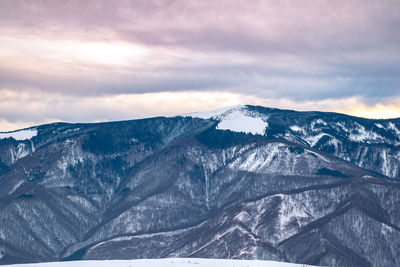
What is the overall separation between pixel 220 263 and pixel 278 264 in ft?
19.1

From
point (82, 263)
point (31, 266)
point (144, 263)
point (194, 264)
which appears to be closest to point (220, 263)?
point (194, 264)

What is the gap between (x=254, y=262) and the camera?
71.7m

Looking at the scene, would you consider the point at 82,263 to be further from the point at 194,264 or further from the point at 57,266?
the point at 194,264

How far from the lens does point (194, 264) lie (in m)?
69.5

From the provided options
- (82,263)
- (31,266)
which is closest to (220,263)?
(82,263)

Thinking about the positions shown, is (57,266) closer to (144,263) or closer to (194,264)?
(144,263)

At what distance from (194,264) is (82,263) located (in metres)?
11.4

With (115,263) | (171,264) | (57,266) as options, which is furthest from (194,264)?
(57,266)

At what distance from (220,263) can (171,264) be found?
5.14m

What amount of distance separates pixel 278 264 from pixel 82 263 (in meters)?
19.7

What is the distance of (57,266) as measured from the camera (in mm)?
70125

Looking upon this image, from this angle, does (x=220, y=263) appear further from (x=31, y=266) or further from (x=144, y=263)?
(x=31, y=266)

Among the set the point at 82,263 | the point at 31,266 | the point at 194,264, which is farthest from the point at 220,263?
the point at 31,266

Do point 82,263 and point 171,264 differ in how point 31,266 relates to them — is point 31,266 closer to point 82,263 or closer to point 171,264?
point 82,263
